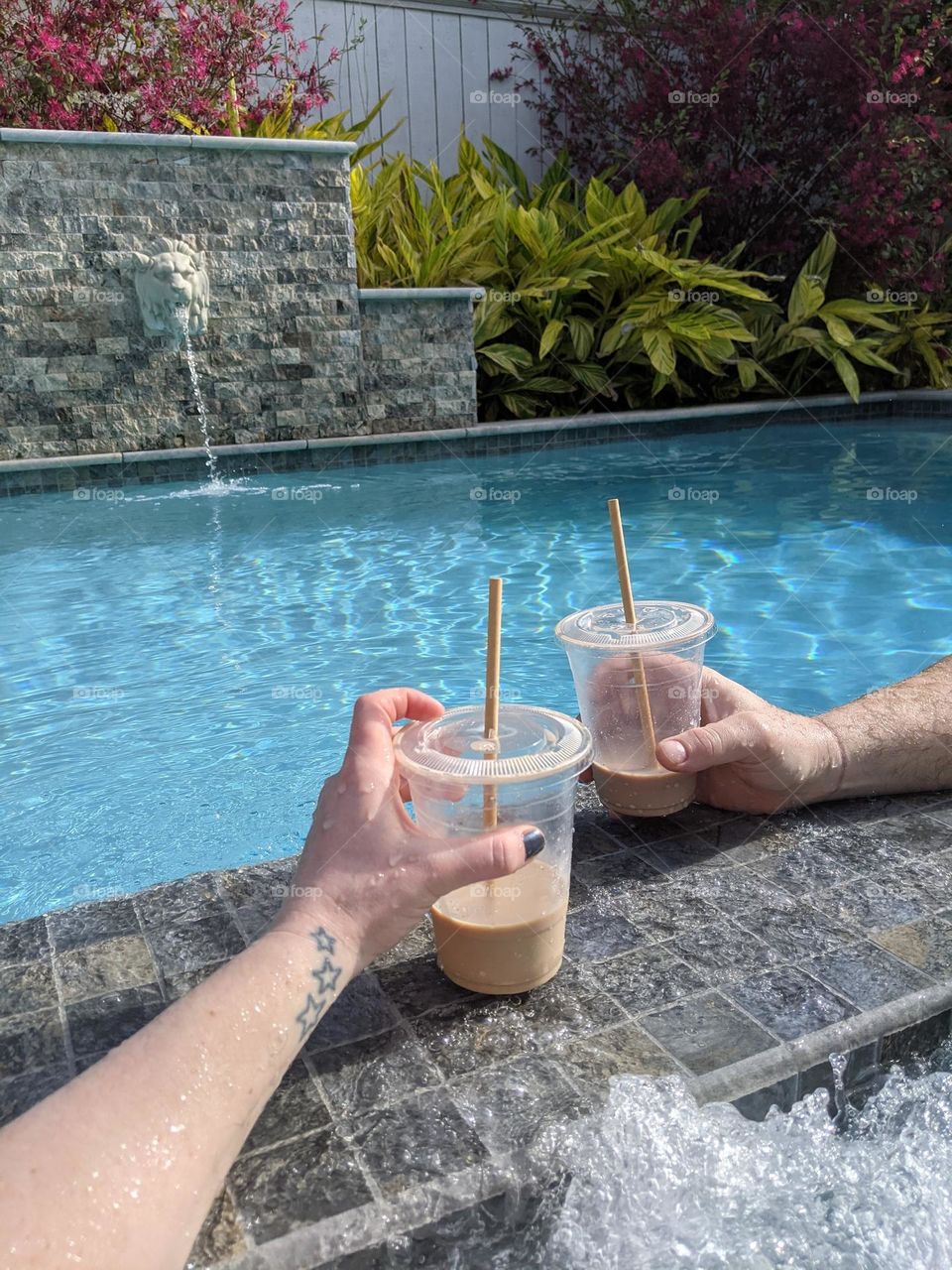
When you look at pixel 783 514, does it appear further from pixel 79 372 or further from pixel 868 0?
Result: pixel 868 0

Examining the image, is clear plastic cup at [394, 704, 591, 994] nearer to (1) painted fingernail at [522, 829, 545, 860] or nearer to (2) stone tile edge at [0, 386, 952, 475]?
(1) painted fingernail at [522, 829, 545, 860]

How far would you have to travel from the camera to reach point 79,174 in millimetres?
7363

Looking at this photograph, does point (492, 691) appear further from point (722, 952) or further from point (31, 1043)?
point (31, 1043)

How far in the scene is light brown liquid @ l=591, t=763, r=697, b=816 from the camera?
1930mm

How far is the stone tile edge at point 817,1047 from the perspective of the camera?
4.51ft

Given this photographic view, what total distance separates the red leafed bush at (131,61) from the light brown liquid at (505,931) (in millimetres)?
7908

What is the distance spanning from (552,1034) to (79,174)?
7512 millimetres

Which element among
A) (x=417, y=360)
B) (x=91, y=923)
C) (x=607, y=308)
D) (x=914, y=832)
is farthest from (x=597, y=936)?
(x=607, y=308)

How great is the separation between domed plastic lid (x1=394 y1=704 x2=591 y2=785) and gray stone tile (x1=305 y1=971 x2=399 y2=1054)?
368 millimetres

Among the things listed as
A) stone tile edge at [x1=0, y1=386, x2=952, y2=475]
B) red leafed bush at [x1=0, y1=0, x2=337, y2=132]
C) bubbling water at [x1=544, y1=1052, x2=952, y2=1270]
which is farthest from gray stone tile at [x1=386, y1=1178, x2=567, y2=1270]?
red leafed bush at [x1=0, y1=0, x2=337, y2=132]

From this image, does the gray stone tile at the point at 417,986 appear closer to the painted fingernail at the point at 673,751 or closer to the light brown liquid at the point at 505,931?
the light brown liquid at the point at 505,931

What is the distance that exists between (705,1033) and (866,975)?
29 centimetres

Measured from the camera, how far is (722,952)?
1640 millimetres

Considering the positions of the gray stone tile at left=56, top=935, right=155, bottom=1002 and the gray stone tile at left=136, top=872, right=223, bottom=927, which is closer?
the gray stone tile at left=56, top=935, right=155, bottom=1002
